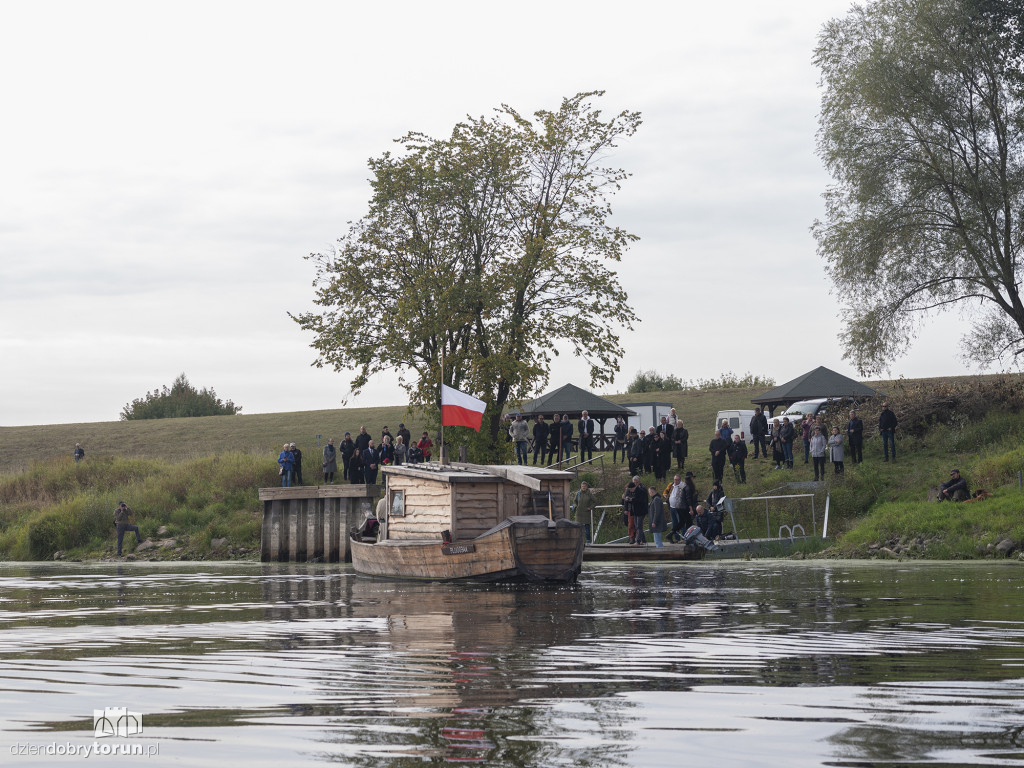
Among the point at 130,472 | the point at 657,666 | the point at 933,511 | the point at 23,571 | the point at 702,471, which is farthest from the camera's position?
the point at 130,472

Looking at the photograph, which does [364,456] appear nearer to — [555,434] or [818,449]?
[555,434]

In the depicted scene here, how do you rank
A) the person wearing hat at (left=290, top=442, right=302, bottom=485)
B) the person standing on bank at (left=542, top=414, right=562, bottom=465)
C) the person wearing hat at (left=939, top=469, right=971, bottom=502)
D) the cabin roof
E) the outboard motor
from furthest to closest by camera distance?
1. the person wearing hat at (left=290, top=442, right=302, bottom=485)
2. the person standing on bank at (left=542, top=414, right=562, bottom=465)
3. the outboard motor
4. the person wearing hat at (left=939, top=469, right=971, bottom=502)
5. the cabin roof

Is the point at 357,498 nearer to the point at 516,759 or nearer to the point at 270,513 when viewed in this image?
the point at 270,513

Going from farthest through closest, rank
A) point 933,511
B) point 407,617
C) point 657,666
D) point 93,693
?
point 933,511 < point 407,617 < point 657,666 < point 93,693

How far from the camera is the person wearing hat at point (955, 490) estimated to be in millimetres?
31188

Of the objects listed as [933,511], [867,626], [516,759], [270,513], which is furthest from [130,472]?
[516,759]

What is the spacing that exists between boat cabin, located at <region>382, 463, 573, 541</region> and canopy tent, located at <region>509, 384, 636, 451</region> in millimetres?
20095

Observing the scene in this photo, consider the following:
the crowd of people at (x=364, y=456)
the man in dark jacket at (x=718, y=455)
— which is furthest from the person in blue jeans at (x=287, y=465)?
the man in dark jacket at (x=718, y=455)

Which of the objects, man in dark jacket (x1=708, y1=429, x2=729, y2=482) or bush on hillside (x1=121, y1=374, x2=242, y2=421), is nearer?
man in dark jacket (x1=708, y1=429, x2=729, y2=482)

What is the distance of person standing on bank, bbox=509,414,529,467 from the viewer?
40438 mm

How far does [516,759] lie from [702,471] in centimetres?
3627

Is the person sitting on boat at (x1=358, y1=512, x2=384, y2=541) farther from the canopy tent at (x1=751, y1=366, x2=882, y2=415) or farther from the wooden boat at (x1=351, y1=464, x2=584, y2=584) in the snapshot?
the canopy tent at (x1=751, y1=366, x2=882, y2=415)

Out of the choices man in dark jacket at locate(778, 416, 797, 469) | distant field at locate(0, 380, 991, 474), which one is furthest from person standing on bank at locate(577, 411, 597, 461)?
distant field at locate(0, 380, 991, 474)

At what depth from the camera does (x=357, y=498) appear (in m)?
38.2
